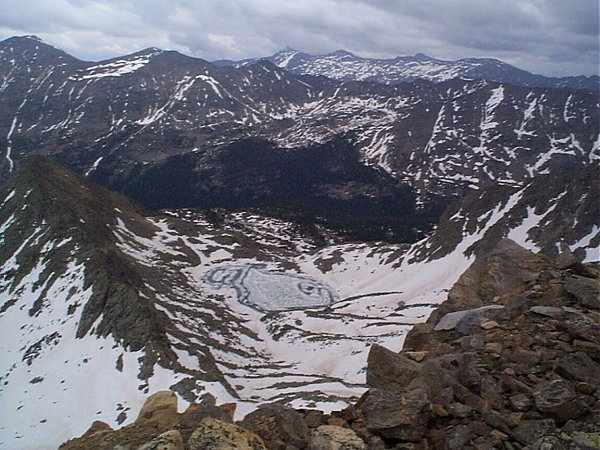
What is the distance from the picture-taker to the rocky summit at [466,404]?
26.9 feet

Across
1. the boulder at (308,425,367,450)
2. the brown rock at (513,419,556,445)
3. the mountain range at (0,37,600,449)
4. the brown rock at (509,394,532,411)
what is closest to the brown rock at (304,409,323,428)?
the boulder at (308,425,367,450)

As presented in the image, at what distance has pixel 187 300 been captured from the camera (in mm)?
82125

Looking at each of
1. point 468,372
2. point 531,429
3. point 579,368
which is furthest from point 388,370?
point 579,368

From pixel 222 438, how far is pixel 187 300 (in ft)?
252

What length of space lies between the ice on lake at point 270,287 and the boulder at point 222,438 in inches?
3307

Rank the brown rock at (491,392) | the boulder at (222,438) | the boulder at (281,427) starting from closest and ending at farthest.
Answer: the boulder at (222,438) < the boulder at (281,427) < the brown rock at (491,392)

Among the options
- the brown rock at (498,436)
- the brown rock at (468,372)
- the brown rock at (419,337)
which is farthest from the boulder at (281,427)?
the brown rock at (419,337)

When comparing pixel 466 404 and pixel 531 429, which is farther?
pixel 466 404

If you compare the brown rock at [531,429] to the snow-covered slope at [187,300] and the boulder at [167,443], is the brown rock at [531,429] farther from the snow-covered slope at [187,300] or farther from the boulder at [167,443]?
the snow-covered slope at [187,300]

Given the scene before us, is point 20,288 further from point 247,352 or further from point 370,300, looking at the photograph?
point 370,300

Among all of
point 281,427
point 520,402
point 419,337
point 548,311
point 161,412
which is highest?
point 548,311

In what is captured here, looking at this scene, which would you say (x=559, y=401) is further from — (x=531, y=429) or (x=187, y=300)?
(x=187, y=300)

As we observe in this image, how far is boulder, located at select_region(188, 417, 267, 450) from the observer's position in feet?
26.4

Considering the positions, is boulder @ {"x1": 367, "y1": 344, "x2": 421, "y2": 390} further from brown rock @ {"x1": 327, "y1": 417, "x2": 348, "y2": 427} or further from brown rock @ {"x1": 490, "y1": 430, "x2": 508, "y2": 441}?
brown rock @ {"x1": 490, "y1": 430, "x2": 508, "y2": 441}
